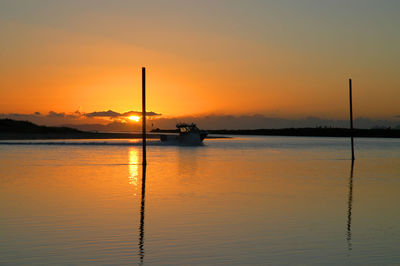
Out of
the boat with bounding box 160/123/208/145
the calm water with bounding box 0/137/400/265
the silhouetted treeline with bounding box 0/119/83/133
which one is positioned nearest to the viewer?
the calm water with bounding box 0/137/400/265

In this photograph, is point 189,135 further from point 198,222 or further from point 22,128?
point 22,128

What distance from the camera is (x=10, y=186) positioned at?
20781mm

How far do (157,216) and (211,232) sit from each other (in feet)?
8.55

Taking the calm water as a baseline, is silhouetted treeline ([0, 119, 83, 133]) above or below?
above

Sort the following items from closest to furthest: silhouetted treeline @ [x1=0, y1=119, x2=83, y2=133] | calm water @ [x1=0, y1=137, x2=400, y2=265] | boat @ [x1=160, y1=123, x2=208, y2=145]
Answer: calm water @ [x1=0, y1=137, x2=400, y2=265] → boat @ [x1=160, y1=123, x2=208, y2=145] → silhouetted treeline @ [x1=0, y1=119, x2=83, y2=133]

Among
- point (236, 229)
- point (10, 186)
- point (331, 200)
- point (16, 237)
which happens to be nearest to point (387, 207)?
point (331, 200)

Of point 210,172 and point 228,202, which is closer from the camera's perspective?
point 228,202

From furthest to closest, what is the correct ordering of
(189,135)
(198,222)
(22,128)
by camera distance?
1. (22,128)
2. (189,135)
3. (198,222)

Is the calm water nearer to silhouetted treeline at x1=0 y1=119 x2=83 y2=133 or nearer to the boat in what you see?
the boat

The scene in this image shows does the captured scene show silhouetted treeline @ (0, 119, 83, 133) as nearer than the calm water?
No

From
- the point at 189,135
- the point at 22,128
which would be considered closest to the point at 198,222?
the point at 189,135

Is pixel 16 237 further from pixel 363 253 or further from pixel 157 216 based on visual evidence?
pixel 363 253

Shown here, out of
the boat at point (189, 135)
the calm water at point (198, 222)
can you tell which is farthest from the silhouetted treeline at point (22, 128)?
the calm water at point (198, 222)

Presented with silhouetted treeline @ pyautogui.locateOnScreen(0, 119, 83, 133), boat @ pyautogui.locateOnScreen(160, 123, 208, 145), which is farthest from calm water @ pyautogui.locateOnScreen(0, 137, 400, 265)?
silhouetted treeline @ pyautogui.locateOnScreen(0, 119, 83, 133)
